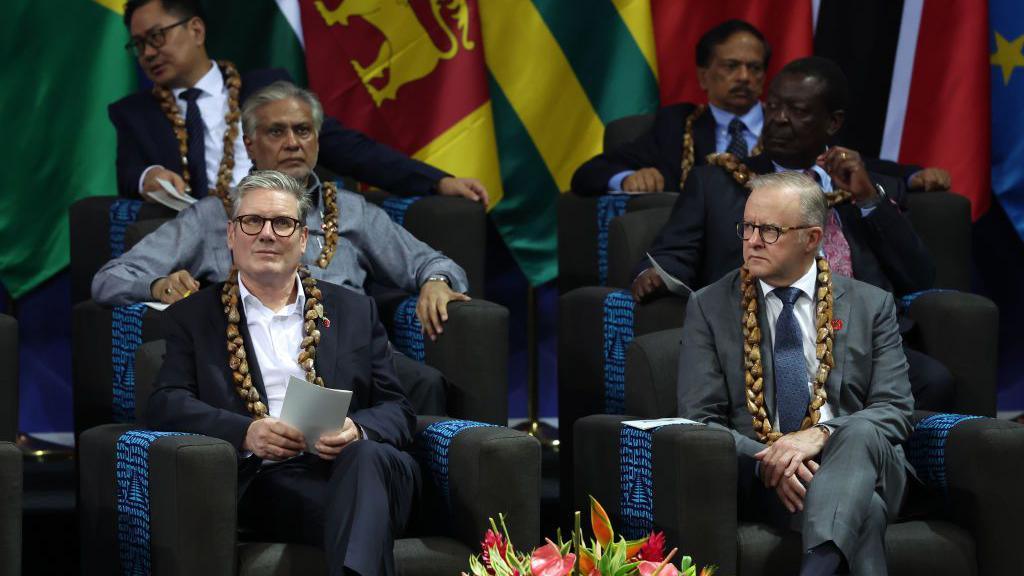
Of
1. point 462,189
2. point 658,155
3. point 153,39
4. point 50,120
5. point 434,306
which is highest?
point 153,39

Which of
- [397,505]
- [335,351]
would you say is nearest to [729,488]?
[397,505]

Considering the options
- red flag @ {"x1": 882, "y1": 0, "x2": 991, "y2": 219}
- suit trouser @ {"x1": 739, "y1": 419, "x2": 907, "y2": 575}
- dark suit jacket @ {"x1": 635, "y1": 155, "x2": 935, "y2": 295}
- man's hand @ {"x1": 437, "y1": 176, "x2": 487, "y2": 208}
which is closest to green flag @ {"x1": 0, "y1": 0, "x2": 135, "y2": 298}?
man's hand @ {"x1": 437, "y1": 176, "x2": 487, "y2": 208}

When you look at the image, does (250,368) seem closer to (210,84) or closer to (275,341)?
(275,341)

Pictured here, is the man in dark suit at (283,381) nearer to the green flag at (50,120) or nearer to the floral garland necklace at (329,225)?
the floral garland necklace at (329,225)

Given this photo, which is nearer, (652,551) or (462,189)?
(652,551)

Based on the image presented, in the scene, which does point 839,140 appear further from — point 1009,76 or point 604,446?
point 604,446

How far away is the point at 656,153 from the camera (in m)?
5.69

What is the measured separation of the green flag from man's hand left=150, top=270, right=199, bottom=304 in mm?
1309

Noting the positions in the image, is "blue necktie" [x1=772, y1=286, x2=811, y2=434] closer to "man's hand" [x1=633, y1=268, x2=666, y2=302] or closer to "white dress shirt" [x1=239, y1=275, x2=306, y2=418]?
"man's hand" [x1=633, y1=268, x2=666, y2=302]

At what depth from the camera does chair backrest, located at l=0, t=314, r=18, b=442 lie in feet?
14.2

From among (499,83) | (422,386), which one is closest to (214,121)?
(499,83)

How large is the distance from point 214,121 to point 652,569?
3.25m

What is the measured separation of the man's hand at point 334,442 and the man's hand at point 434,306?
2.52 ft

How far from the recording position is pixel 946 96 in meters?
6.20
